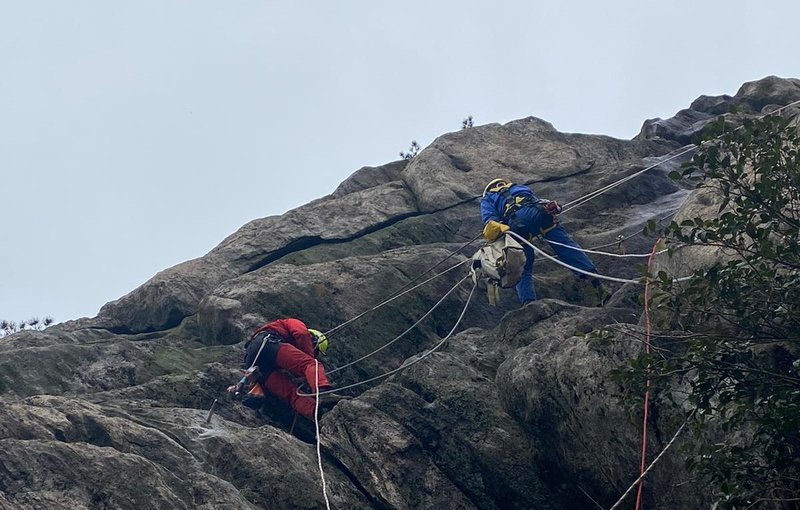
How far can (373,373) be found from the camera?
53.2 feet

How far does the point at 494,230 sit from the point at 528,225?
608mm

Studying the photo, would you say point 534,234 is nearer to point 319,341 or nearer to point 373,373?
point 373,373

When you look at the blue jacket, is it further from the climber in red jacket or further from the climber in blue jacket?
the climber in red jacket

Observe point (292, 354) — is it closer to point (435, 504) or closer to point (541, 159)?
point (435, 504)

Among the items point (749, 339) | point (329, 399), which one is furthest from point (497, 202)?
point (749, 339)

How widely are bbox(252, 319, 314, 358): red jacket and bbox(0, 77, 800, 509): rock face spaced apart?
0.92 meters

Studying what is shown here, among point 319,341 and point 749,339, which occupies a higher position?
point 319,341

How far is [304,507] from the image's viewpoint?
11.8m

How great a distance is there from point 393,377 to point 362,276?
3.74 metres

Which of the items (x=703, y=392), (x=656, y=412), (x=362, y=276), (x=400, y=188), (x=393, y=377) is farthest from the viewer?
(x=400, y=188)

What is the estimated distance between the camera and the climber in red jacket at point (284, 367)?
48.2 ft

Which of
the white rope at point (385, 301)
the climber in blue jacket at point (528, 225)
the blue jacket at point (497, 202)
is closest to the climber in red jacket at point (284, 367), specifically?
the white rope at point (385, 301)

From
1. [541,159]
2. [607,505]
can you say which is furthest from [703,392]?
[541,159]

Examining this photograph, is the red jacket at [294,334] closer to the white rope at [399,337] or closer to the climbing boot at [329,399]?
the white rope at [399,337]
